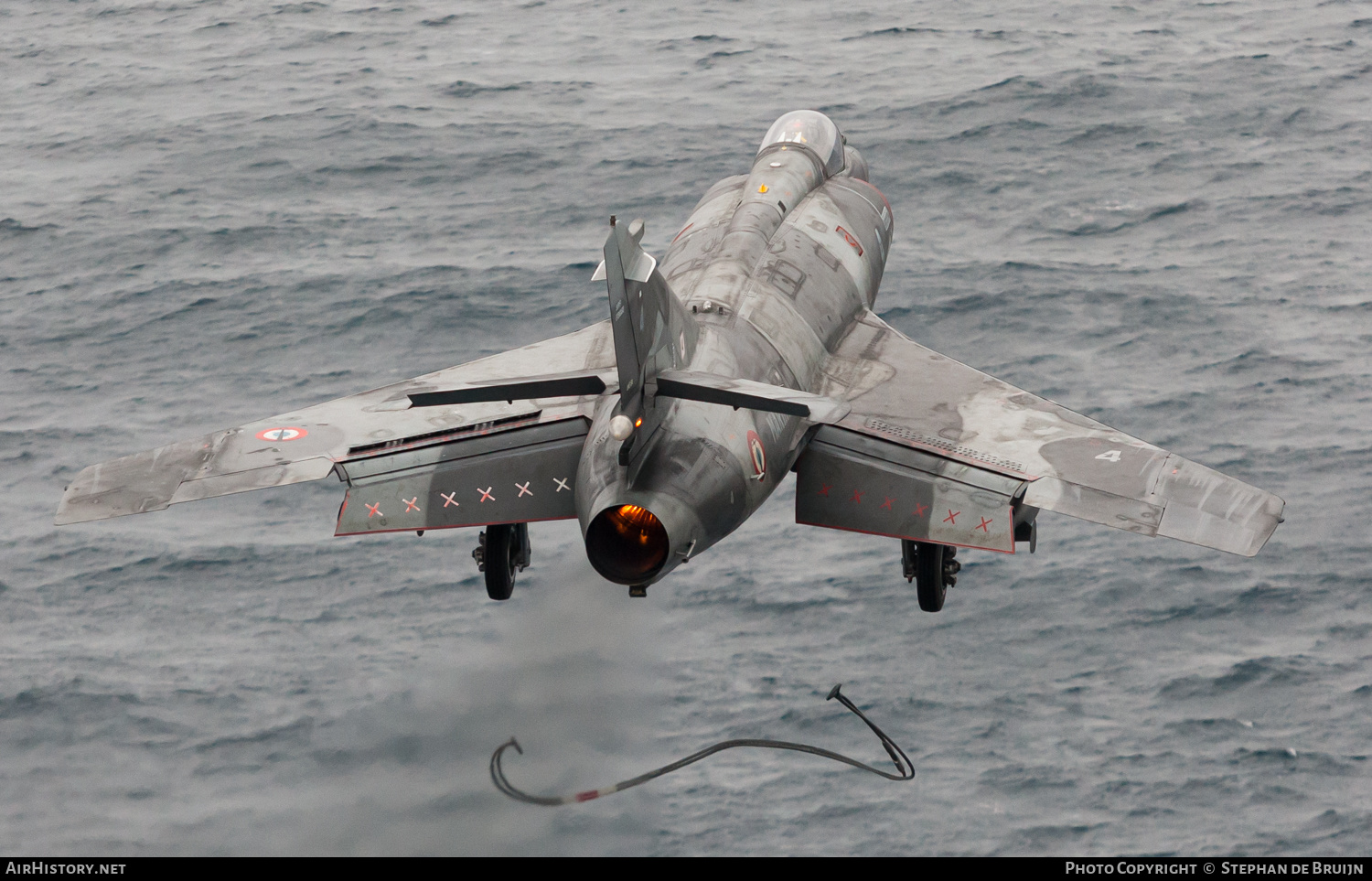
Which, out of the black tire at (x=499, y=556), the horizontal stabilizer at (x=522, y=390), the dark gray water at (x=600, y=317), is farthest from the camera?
the dark gray water at (x=600, y=317)

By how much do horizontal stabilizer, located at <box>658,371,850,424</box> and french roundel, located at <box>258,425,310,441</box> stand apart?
10459 millimetres

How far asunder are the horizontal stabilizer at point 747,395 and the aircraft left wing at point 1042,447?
6.59m

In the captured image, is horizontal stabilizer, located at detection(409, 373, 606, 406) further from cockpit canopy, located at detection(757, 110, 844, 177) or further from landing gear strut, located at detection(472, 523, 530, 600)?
cockpit canopy, located at detection(757, 110, 844, 177)

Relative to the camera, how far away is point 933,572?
40.3 meters

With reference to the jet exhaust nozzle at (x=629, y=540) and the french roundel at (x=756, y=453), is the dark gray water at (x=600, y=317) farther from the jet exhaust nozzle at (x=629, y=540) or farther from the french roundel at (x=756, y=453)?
the jet exhaust nozzle at (x=629, y=540)

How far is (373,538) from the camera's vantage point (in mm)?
59344

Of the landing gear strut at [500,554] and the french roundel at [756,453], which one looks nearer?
the french roundel at [756,453]

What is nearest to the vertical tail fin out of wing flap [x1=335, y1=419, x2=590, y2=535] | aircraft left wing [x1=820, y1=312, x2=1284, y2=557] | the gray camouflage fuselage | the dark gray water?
the gray camouflage fuselage

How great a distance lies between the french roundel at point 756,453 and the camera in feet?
117

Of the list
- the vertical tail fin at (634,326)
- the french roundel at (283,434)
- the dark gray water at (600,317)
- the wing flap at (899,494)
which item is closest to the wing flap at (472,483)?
the french roundel at (283,434)

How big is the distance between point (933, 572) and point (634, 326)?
11.1m

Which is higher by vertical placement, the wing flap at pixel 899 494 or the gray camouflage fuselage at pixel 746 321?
the gray camouflage fuselage at pixel 746 321

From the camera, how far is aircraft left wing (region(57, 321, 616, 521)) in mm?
37875

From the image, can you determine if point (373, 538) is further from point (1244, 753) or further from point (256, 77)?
point (256, 77)
